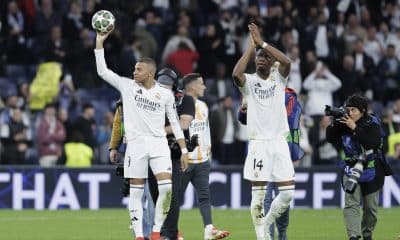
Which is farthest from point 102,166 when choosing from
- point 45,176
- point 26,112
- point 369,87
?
point 369,87

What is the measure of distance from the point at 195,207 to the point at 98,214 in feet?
8.34

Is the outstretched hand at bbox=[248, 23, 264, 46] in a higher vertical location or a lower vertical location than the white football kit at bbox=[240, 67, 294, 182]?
higher

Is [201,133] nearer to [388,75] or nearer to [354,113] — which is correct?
[354,113]

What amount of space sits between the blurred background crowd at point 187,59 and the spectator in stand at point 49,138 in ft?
0.07

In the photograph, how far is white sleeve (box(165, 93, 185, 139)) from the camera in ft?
49.2

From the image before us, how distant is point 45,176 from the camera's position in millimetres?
23719

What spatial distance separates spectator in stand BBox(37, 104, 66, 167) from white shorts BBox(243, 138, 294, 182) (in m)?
11.2

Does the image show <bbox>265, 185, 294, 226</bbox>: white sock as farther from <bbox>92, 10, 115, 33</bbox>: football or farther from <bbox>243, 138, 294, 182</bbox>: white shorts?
<bbox>92, 10, 115, 33</bbox>: football

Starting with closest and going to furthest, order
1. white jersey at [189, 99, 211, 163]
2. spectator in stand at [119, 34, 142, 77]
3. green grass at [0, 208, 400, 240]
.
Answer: white jersey at [189, 99, 211, 163] → green grass at [0, 208, 400, 240] → spectator in stand at [119, 34, 142, 77]

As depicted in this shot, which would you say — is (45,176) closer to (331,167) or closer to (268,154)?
(331,167)

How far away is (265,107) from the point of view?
582 inches

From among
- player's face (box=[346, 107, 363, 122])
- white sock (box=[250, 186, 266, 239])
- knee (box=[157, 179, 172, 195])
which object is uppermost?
player's face (box=[346, 107, 363, 122])

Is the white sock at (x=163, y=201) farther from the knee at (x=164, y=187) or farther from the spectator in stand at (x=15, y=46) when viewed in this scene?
the spectator in stand at (x=15, y=46)

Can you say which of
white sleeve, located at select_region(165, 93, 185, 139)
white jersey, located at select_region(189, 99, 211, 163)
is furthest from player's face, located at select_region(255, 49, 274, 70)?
white jersey, located at select_region(189, 99, 211, 163)
